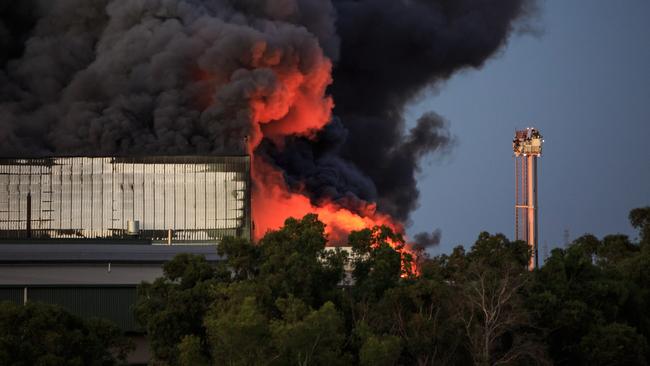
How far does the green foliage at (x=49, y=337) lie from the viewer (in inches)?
1531

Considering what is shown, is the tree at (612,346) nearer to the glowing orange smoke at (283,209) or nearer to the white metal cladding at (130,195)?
the white metal cladding at (130,195)

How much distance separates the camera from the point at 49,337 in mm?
39281

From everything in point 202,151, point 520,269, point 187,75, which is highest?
point 187,75

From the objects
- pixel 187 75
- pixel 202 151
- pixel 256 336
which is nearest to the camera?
pixel 256 336

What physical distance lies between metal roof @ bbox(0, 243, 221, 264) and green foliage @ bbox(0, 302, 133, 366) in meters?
13.1

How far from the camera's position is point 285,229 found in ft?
156

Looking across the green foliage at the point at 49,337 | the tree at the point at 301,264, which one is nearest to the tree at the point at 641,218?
the tree at the point at 301,264

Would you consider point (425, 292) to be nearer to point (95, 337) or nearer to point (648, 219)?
point (95, 337)

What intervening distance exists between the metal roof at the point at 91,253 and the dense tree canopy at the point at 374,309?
9098 mm

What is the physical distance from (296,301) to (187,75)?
40662mm

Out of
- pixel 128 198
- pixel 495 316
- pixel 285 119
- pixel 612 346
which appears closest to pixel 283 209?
pixel 285 119

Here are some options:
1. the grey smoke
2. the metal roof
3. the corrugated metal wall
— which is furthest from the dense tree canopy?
the grey smoke

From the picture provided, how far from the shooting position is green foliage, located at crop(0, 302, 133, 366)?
38875 mm

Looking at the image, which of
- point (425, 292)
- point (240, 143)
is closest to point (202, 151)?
point (240, 143)
